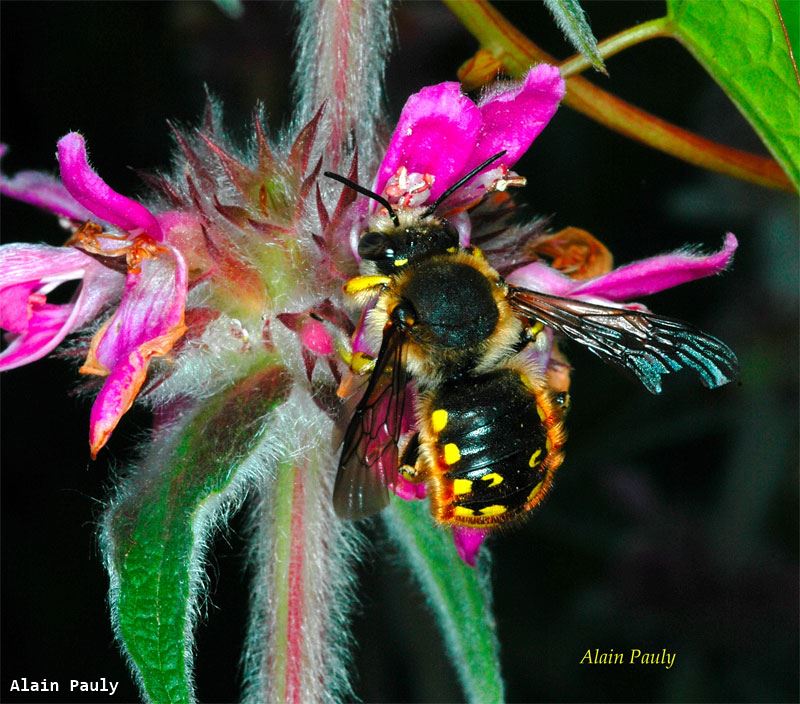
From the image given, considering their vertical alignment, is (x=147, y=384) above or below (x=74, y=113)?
below

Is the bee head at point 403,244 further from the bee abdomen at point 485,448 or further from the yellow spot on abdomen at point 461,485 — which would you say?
the yellow spot on abdomen at point 461,485

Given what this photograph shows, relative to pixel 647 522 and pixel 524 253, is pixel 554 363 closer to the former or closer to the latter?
pixel 524 253

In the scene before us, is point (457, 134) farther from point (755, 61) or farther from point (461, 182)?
point (755, 61)

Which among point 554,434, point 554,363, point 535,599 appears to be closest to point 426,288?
point 554,434

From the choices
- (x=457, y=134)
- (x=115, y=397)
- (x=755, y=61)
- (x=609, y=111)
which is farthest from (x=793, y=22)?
(x=115, y=397)

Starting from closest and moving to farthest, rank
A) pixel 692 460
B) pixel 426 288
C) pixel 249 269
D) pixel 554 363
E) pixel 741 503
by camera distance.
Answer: pixel 426 288 < pixel 249 269 < pixel 554 363 < pixel 741 503 < pixel 692 460

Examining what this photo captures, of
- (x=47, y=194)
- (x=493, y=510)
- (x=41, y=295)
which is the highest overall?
(x=47, y=194)

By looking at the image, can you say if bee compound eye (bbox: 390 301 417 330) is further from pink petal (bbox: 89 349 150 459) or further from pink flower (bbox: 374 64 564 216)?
pink petal (bbox: 89 349 150 459)

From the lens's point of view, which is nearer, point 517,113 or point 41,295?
point 517,113
